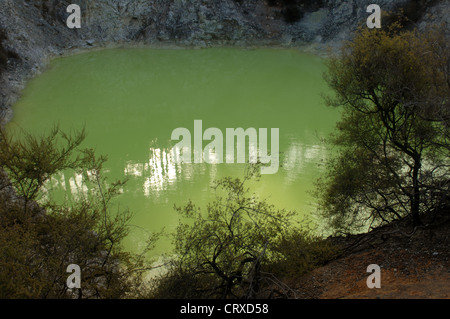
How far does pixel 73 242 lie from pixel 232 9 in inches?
1205

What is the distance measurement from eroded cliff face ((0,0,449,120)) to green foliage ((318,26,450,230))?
2084 cm

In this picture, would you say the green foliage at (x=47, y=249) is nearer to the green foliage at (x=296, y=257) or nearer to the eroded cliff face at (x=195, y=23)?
the green foliage at (x=296, y=257)

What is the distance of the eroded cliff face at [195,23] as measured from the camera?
32.8 metres

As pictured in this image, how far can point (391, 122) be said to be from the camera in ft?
40.7

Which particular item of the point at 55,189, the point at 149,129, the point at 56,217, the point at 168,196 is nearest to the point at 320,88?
the point at 149,129

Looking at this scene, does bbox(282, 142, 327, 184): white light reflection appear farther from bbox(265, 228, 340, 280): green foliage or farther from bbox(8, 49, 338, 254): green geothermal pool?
bbox(265, 228, 340, 280): green foliage

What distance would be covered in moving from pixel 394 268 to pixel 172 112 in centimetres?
1828

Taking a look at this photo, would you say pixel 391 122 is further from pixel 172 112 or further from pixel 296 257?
pixel 172 112

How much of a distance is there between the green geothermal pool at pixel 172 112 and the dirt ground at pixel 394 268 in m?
4.75

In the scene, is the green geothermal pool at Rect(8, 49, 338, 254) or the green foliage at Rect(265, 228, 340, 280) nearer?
the green foliage at Rect(265, 228, 340, 280)

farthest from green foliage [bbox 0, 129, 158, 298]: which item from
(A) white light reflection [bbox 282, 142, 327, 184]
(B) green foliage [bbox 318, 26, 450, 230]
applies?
(A) white light reflection [bbox 282, 142, 327, 184]

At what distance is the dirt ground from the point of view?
8086 millimetres

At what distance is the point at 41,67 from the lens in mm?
29547
